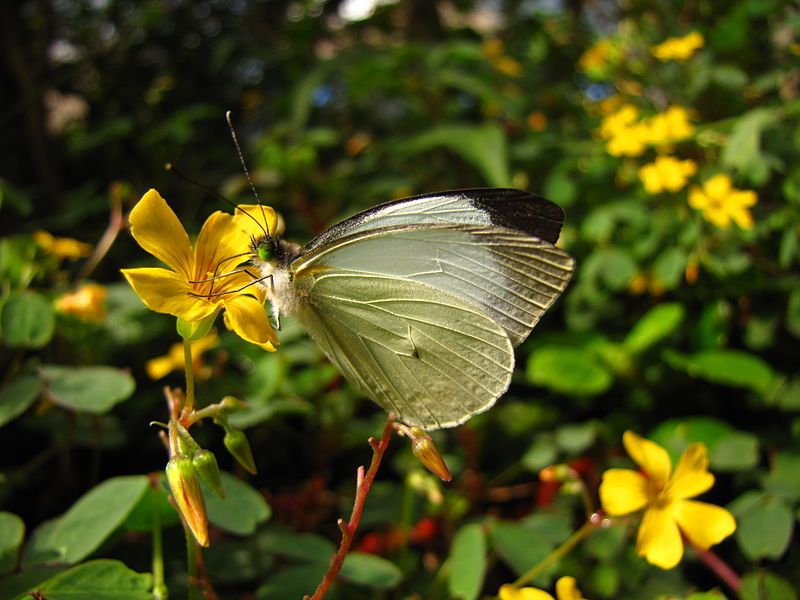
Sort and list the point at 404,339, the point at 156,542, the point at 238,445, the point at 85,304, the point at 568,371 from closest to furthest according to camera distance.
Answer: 1. the point at 238,445
2. the point at 156,542
3. the point at 404,339
4. the point at 85,304
5. the point at 568,371

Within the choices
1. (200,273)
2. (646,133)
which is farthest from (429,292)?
(646,133)

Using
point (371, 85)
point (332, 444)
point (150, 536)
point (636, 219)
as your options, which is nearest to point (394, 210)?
point (150, 536)

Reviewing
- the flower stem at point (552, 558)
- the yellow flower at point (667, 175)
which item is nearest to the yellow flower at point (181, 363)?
the flower stem at point (552, 558)

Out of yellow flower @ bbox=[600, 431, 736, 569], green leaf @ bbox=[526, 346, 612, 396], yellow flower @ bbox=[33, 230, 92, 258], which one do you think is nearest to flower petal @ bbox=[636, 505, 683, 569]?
yellow flower @ bbox=[600, 431, 736, 569]

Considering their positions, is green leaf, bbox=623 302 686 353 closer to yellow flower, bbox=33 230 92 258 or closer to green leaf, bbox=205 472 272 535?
green leaf, bbox=205 472 272 535

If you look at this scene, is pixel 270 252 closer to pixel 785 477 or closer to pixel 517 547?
pixel 517 547

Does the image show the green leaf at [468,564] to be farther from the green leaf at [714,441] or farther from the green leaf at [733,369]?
the green leaf at [733,369]

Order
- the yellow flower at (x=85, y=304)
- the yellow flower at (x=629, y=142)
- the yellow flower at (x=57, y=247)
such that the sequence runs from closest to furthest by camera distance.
Result: 1. the yellow flower at (x=85, y=304)
2. the yellow flower at (x=57, y=247)
3. the yellow flower at (x=629, y=142)

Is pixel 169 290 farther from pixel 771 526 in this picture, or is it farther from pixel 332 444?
pixel 771 526
